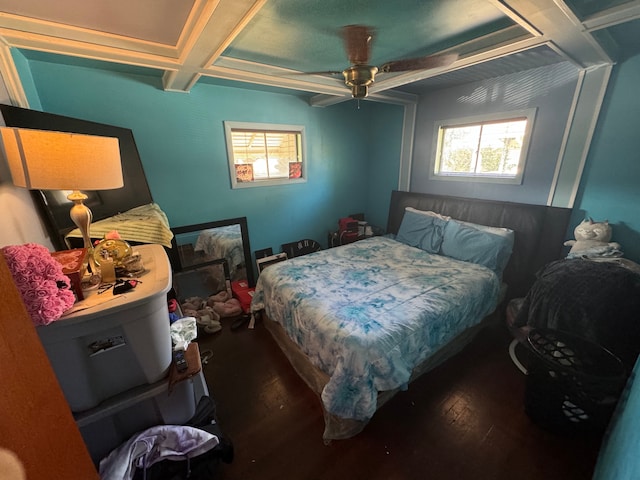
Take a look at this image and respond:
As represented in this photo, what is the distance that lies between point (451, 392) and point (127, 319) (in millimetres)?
1985

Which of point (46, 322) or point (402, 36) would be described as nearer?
point (46, 322)

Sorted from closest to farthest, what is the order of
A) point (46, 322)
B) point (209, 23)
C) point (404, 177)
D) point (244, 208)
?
1. point (46, 322)
2. point (209, 23)
3. point (244, 208)
4. point (404, 177)

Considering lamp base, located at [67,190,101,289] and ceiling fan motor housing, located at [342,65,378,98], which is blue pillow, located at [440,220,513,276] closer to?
ceiling fan motor housing, located at [342,65,378,98]

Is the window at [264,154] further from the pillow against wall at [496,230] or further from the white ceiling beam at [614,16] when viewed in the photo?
the white ceiling beam at [614,16]

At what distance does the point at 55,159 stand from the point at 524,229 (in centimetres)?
323

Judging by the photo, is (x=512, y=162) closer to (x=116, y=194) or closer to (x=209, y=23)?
(x=209, y=23)

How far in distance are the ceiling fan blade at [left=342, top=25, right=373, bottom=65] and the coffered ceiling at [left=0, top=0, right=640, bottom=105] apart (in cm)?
4

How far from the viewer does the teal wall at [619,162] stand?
178 centimetres

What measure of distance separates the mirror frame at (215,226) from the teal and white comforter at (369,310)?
0.81m

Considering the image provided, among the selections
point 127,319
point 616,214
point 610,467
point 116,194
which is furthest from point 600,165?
point 116,194

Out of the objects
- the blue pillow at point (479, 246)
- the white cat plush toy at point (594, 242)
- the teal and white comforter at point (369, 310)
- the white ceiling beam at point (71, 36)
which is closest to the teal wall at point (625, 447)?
the teal and white comforter at point (369, 310)

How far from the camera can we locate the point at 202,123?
96.9 inches

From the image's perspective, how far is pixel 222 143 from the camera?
8.55 ft

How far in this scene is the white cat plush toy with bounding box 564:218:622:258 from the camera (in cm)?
182
